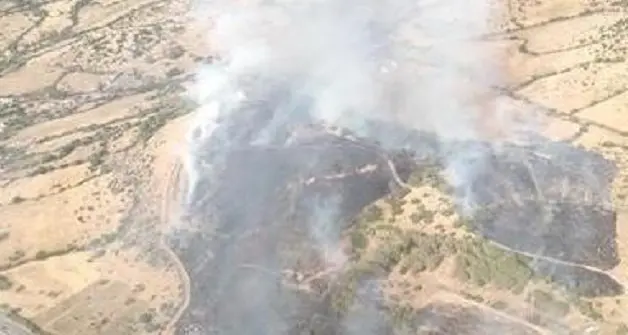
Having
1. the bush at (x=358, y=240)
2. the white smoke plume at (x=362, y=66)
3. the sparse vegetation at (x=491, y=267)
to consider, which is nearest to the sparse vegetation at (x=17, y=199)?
the white smoke plume at (x=362, y=66)

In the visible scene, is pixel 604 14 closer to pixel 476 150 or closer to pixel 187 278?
pixel 476 150

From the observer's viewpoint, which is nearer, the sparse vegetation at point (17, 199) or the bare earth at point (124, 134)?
the bare earth at point (124, 134)

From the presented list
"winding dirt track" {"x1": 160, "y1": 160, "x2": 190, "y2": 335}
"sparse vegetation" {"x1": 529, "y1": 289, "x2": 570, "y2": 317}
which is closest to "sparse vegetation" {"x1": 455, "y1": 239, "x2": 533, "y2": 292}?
"sparse vegetation" {"x1": 529, "y1": 289, "x2": 570, "y2": 317}

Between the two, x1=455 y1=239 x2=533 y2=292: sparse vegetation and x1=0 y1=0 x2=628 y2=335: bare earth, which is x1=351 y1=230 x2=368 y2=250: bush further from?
x1=455 y1=239 x2=533 y2=292: sparse vegetation

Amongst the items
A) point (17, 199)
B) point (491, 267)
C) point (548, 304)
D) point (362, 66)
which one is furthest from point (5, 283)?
point (362, 66)

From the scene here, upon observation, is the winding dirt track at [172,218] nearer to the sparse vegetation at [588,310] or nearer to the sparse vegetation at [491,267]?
the sparse vegetation at [491,267]

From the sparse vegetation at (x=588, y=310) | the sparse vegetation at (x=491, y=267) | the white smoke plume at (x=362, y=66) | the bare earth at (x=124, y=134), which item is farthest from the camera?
the white smoke plume at (x=362, y=66)
